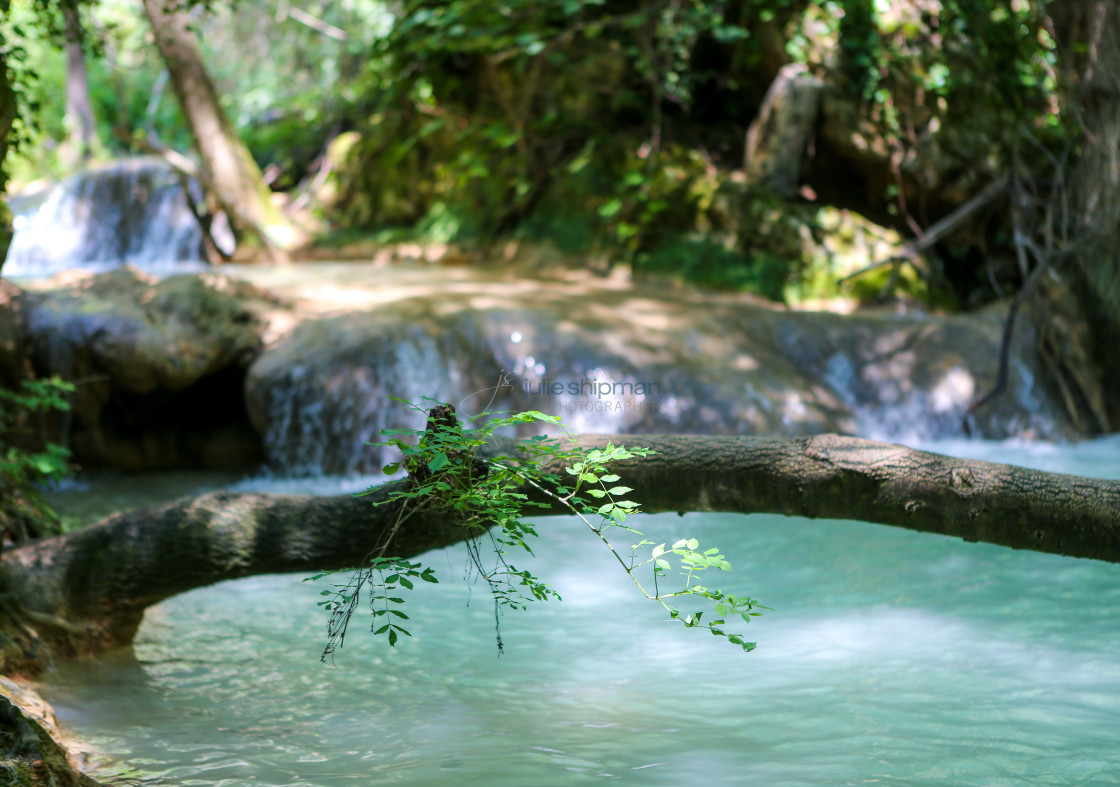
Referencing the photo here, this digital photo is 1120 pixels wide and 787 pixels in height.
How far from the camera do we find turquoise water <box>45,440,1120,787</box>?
8.32 ft

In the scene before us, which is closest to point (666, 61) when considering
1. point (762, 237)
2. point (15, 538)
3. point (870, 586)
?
point (762, 237)

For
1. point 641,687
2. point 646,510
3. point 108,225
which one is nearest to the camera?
point 646,510

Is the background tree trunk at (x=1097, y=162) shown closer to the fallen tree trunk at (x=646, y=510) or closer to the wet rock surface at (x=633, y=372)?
the wet rock surface at (x=633, y=372)

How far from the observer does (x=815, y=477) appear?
232cm

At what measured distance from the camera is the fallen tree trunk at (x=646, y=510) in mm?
2160

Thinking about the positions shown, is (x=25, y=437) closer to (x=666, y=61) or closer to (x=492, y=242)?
(x=492, y=242)

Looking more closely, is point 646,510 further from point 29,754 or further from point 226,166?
point 226,166

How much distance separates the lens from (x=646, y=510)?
2.48 m

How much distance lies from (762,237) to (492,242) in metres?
2.83

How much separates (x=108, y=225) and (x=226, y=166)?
1.75m

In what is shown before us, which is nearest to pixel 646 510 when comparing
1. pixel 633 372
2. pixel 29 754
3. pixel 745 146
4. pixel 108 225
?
pixel 29 754

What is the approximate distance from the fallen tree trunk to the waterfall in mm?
8206

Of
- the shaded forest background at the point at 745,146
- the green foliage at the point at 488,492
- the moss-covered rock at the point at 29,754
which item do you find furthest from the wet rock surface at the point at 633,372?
the moss-covered rock at the point at 29,754

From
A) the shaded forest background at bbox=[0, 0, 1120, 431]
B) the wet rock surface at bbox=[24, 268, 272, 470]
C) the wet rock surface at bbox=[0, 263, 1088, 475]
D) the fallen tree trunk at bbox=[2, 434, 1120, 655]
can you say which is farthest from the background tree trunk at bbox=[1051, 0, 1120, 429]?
the wet rock surface at bbox=[24, 268, 272, 470]
